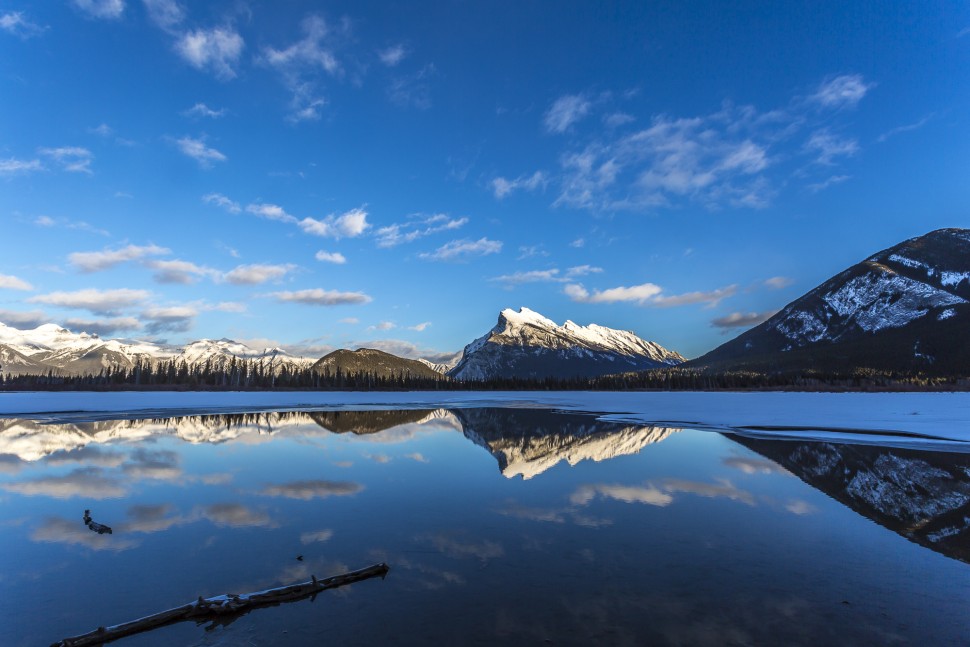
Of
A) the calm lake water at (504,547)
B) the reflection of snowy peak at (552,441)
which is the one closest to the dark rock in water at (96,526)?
the calm lake water at (504,547)

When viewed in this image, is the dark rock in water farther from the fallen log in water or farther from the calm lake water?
the fallen log in water

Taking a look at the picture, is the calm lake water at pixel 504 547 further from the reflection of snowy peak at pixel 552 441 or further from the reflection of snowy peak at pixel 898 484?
the reflection of snowy peak at pixel 552 441

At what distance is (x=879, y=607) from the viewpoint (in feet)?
34.9

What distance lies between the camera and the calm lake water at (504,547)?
977 cm

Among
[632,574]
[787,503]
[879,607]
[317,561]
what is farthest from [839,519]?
[317,561]

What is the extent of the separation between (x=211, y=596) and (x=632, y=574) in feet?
32.9

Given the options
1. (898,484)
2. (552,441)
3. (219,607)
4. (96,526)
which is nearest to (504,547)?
(219,607)

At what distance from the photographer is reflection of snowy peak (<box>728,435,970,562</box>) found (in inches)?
650

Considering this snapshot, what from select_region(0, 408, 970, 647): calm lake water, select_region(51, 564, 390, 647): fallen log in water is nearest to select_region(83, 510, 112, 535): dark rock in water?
select_region(0, 408, 970, 647): calm lake water

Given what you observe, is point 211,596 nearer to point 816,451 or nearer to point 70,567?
point 70,567

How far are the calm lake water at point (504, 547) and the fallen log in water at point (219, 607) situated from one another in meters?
0.28

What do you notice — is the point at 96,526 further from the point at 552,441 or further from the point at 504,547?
the point at 552,441

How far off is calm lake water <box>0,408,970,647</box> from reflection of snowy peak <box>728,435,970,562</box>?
0.16 meters

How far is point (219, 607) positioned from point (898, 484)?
28685 mm
